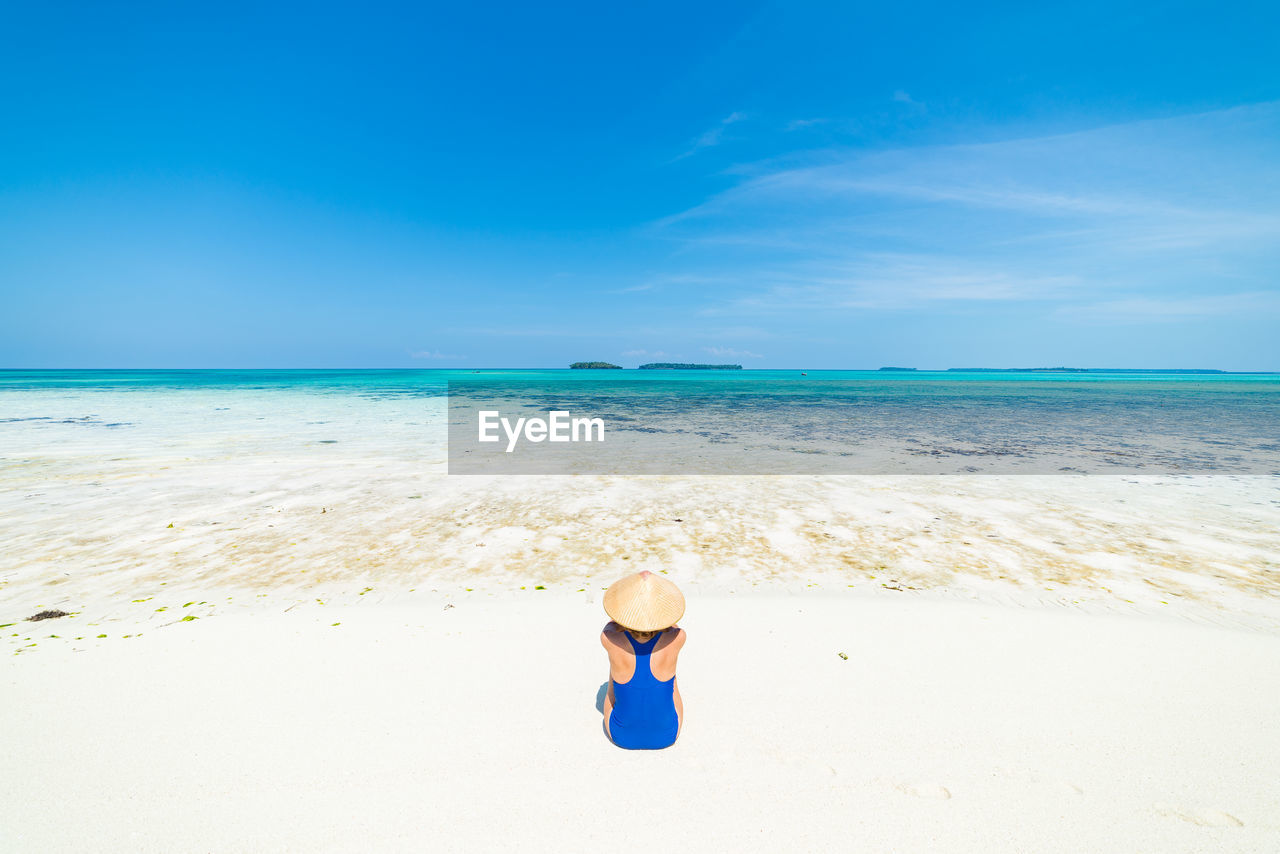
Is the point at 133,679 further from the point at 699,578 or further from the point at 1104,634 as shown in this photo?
the point at 1104,634

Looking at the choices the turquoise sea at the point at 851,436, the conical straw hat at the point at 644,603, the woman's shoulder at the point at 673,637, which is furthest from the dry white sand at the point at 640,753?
the turquoise sea at the point at 851,436

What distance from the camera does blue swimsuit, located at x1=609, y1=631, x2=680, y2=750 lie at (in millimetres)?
3518

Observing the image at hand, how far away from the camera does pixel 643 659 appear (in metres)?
3.42

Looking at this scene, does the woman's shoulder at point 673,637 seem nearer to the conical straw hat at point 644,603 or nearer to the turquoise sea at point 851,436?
the conical straw hat at point 644,603

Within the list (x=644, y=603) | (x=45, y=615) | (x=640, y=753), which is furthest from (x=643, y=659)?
(x=45, y=615)

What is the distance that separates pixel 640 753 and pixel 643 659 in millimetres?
845

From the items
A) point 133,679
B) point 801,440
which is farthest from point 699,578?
point 801,440

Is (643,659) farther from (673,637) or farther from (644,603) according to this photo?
(644,603)

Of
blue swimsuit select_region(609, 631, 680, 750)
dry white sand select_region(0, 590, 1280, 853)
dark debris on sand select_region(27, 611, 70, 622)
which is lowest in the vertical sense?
dark debris on sand select_region(27, 611, 70, 622)

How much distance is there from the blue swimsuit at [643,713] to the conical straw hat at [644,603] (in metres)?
0.23

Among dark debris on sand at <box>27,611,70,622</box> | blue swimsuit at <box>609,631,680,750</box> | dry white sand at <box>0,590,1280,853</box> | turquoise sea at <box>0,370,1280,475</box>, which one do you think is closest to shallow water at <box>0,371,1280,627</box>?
dark debris on sand at <box>27,611,70,622</box>

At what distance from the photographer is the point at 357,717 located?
4.05 metres

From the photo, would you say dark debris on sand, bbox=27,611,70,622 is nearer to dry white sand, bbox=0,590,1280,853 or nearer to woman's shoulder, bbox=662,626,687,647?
dry white sand, bbox=0,590,1280,853

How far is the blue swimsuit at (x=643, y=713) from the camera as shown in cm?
352
